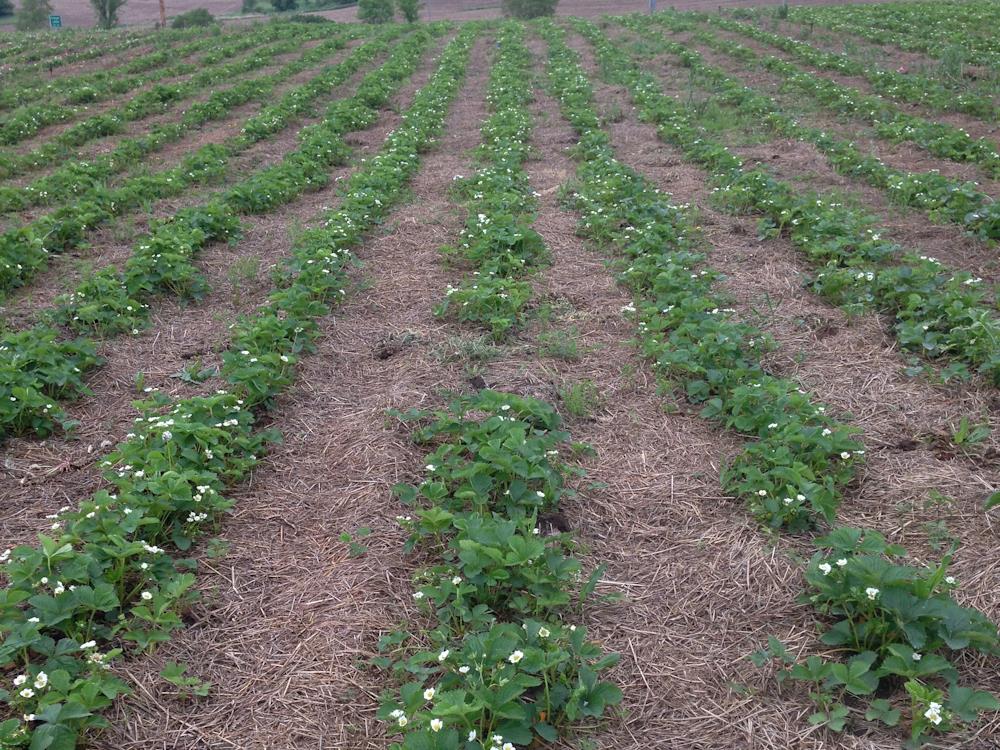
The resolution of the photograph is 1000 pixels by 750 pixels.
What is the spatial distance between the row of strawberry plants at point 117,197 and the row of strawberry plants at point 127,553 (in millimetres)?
2924

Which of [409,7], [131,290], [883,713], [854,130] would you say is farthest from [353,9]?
[883,713]

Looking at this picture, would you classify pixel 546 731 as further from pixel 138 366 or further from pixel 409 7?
pixel 409 7

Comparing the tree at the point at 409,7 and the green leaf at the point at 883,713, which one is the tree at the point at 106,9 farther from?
the green leaf at the point at 883,713

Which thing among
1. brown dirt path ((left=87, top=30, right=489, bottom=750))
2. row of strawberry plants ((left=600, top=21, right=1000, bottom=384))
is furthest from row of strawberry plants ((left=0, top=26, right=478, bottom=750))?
row of strawberry plants ((left=600, top=21, right=1000, bottom=384))

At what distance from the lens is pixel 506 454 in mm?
3777

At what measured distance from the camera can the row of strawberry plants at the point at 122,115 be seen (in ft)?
37.1

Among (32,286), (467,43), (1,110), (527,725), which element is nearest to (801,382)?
(527,725)

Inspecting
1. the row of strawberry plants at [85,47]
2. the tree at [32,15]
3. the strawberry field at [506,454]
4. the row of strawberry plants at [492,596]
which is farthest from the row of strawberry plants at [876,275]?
the tree at [32,15]

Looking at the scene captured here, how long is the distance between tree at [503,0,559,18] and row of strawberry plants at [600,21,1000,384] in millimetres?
35474

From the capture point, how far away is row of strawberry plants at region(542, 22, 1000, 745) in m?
2.78

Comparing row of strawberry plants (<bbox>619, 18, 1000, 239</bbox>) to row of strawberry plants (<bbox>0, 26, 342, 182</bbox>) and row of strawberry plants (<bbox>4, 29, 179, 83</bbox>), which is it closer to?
row of strawberry plants (<bbox>0, 26, 342, 182</bbox>)

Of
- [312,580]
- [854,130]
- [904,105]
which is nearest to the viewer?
[312,580]

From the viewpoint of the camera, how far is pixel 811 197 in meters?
8.11

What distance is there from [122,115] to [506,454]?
13.5 meters
